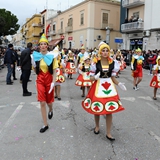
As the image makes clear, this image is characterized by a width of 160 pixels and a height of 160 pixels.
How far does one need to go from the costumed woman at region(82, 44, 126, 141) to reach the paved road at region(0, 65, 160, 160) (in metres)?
0.47

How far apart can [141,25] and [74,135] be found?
24.9 metres

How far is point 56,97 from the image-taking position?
7914 millimetres

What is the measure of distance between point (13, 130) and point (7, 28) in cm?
4740

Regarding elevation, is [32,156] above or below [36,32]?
below

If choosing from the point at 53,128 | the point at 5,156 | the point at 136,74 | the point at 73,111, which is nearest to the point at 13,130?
the point at 53,128

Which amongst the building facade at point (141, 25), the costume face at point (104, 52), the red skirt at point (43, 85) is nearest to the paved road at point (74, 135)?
the red skirt at point (43, 85)

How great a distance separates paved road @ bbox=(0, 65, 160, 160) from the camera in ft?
12.2

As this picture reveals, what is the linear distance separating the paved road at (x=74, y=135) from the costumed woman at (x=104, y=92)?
1.53ft

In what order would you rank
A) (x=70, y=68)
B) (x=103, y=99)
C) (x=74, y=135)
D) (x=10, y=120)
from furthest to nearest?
1. (x=70, y=68)
2. (x=10, y=120)
3. (x=74, y=135)
4. (x=103, y=99)

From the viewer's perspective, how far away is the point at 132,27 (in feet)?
92.1

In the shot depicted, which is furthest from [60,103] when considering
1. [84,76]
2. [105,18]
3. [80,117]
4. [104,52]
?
[105,18]

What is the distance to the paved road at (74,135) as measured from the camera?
3711mm

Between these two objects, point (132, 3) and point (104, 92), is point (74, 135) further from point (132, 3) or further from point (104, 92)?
point (132, 3)

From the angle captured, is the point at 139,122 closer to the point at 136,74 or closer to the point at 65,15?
the point at 136,74
